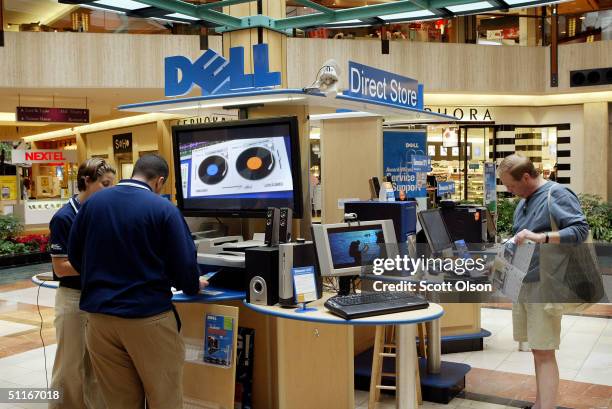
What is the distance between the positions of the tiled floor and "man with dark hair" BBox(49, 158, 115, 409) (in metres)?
0.79

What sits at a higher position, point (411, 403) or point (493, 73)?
point (493, 73)

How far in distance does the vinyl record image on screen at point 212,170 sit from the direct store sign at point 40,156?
10.1m

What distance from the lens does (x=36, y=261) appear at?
39.0 ft

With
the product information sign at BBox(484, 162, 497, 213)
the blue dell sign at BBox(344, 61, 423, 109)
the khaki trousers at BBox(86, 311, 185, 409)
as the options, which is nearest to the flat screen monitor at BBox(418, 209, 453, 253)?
the blue dell sign at BBox(344, 61, 423, 109)

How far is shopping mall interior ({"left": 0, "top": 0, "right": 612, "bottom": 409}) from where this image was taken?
397 cm

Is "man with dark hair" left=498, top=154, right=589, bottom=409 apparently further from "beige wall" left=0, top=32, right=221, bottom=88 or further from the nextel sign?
"beige wall" left=0, top=32, right=221, bottom=88

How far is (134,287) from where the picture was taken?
286 cm

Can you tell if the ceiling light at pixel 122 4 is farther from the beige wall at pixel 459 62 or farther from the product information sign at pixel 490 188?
the beige wall at pixel 459 62

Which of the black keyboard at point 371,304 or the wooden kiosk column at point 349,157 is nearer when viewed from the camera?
the black keyboard at point 371,304

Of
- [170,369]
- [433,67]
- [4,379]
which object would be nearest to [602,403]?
[170,369]

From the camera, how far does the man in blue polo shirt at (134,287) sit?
2857mm

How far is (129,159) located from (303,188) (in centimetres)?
1360

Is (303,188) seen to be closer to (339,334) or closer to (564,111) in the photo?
(339,334)

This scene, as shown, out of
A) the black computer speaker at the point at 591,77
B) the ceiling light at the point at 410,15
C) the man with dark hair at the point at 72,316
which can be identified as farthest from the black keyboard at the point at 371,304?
the black computer speaker at the point at 591,77
